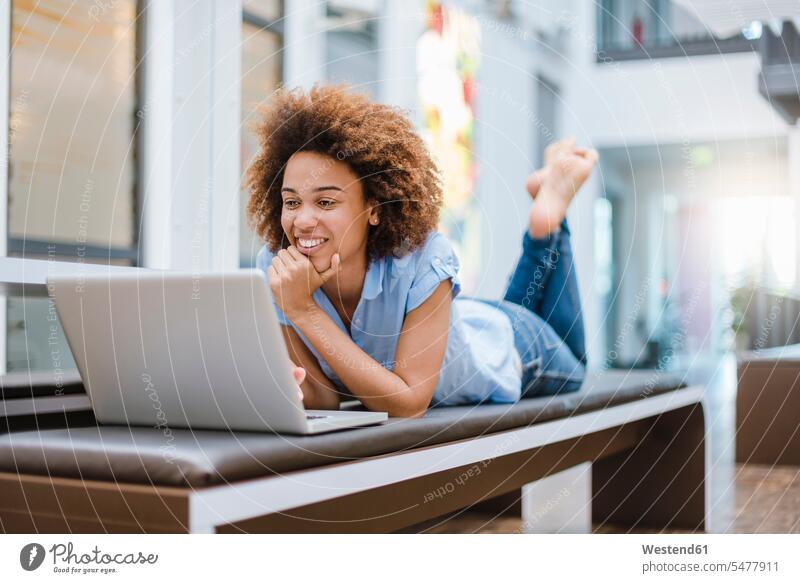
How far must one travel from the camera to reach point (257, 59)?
2914 millimetres

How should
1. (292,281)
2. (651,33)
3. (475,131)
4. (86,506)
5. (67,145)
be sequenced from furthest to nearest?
(651,33), (475,131), (67,145), (292,281), (86,506)

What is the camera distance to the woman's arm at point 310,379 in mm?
1266

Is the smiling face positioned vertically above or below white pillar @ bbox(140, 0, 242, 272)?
below

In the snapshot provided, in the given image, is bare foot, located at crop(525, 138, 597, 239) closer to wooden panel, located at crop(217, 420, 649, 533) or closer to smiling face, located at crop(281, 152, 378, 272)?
wooden panel, located at crop(217, 420, 649, 533)

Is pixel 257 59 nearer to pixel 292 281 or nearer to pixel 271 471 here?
pixel 292 281

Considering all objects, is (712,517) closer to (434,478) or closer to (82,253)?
(434,478)

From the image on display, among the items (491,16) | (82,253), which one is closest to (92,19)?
(82,253)

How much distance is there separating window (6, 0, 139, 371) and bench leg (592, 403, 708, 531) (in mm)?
1313

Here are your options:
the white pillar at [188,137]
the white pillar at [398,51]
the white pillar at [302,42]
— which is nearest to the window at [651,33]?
the white pillar at [398,51]

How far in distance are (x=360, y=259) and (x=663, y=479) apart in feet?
3.30

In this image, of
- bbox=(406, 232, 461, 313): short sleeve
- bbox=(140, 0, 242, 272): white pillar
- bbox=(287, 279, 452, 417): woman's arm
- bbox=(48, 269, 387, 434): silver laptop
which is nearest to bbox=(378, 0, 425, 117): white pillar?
bbox=(140, 0, 242, 272): white pillar

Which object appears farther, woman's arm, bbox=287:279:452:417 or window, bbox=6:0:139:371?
window, bbox=6:0:139:371

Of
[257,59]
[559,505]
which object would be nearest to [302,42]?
[257,59]

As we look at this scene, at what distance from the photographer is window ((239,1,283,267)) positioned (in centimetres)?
277
